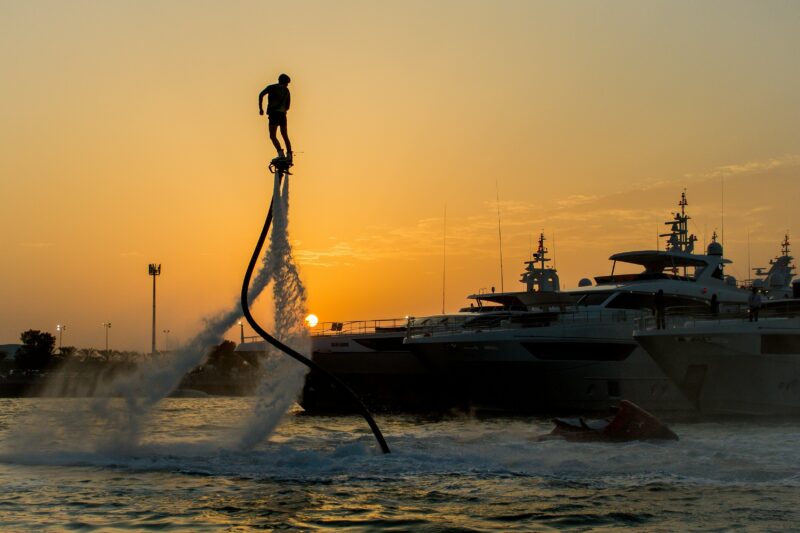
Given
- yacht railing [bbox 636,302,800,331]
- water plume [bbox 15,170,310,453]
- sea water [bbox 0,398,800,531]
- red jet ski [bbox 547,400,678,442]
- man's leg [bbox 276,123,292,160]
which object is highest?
man's leg [bbox 276,123,292,160]

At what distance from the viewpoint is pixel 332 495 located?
17.0 metres

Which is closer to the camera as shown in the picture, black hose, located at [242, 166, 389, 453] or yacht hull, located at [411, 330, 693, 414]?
black hose, located at [242, 166, 389, 453]

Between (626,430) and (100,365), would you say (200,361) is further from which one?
(100,365)

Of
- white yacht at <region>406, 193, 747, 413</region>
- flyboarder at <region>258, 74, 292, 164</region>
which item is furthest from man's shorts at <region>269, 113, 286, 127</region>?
white yacht at <region>406, 193, 747, 413</region>

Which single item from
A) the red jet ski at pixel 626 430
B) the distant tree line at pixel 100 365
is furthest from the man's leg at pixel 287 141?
the distant tree line at pixel 100 365

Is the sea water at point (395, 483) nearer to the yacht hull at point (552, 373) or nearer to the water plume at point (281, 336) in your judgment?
the water plume at point (281, 336)

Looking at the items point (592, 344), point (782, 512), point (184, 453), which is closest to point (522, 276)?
point (592, 344)

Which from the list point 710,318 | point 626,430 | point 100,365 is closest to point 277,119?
point 626,430

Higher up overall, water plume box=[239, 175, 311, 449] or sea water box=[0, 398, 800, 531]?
water plume box=[239, 175, 311, 449]

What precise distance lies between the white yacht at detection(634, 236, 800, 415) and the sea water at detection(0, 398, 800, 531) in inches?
499

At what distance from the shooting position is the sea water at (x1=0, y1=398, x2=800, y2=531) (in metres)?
15.1

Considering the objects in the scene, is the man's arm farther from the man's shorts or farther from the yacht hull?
the yacht hull

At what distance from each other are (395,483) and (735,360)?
24812 millimetres

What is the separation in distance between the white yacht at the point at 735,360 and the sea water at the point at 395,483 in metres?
12.7
